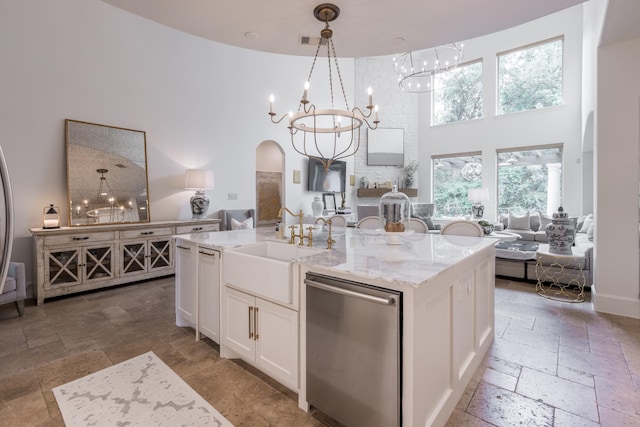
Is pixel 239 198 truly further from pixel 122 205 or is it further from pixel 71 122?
pixel 71 122

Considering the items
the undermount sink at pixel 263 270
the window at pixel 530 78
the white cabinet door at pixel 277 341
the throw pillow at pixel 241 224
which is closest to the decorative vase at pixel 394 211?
the undermount sink at pixel 263 270

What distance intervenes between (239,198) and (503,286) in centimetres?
465

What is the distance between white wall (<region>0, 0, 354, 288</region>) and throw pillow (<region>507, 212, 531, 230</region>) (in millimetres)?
5038

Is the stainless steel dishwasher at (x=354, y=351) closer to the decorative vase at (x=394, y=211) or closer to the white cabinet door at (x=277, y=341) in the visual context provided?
the white cabinet door at (x=277, y=341)

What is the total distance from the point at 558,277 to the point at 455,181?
4862 mm

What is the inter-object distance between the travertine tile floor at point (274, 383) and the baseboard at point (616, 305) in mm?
99

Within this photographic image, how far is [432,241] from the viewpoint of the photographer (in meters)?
2.35

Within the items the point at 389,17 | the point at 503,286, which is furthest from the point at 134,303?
the point at 503,286

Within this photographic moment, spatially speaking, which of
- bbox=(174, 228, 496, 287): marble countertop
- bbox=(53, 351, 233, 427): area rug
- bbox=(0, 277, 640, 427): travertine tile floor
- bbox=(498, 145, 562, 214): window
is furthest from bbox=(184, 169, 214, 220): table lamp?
bbox=(498, 145, 562, 214): window

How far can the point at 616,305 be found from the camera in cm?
295

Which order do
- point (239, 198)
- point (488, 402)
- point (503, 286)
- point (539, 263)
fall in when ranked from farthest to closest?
1. point (239, 198)
2. point (503, 286)
3. point (539, 263)
4. point (488, 402)

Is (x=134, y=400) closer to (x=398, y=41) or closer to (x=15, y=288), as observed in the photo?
(x=15, y=288)

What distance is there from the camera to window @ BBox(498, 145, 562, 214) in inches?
271

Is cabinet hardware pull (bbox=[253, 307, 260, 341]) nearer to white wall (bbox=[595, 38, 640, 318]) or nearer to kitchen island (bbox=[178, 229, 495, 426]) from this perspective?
kitchen island (bbox=[178, 229, 495, 426])
